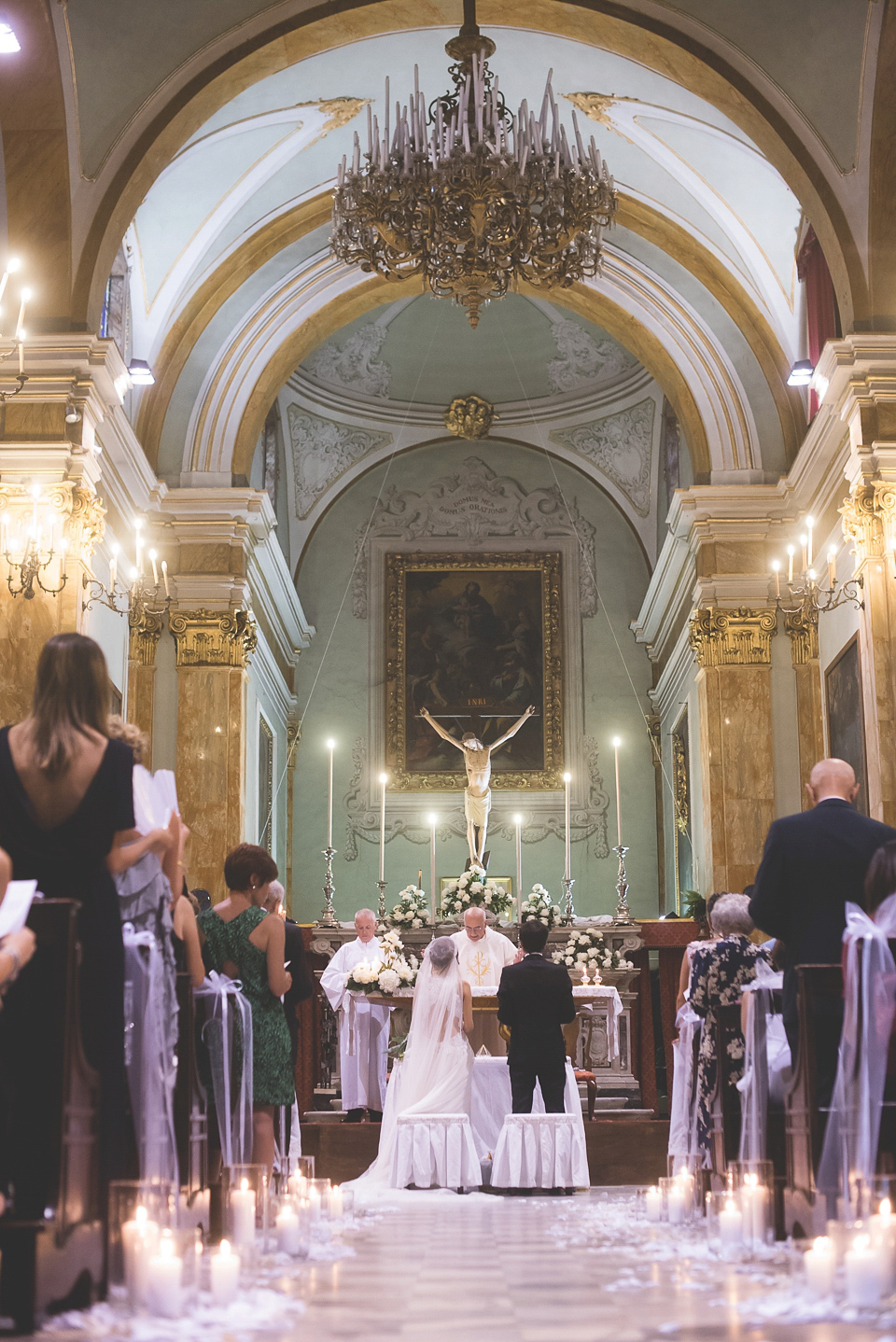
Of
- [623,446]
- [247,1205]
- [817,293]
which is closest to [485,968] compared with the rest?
[247,1205]

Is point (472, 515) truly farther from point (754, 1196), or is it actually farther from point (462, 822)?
point (754, 1196)

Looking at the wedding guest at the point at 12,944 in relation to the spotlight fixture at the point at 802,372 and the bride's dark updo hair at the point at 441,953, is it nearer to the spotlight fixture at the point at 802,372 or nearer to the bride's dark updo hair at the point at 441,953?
the bride's dark updo hair at the point at 441,953

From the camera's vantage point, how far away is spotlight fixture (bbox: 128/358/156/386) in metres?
13.5

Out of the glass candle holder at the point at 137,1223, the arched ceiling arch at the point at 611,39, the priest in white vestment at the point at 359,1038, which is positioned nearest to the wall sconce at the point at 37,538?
the arched ceiling arch at the point at 611,39

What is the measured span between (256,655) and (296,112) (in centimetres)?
586

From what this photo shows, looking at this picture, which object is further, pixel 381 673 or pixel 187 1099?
pixel 381 673

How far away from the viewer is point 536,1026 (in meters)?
8.59

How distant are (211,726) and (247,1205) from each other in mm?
10176

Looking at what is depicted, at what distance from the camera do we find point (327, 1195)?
558cm

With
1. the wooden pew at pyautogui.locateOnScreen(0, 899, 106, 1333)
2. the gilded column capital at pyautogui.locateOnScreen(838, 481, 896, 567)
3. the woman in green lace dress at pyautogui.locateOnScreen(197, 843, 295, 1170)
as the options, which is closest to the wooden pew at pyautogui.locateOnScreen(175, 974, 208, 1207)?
the woman in green lace dress at pyautogui.locateOnScreen(197, 843, 295, 1170)

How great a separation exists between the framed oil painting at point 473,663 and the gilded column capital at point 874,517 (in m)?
9.96

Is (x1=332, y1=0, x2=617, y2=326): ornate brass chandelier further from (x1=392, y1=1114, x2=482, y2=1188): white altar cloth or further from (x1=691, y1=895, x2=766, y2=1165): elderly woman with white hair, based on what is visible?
(x1=392, y1=1114, x2=482, y2=1188): white altar cloth

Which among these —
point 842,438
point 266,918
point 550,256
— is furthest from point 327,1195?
point 842,438

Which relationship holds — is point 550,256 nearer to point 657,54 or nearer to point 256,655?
point 657,54
